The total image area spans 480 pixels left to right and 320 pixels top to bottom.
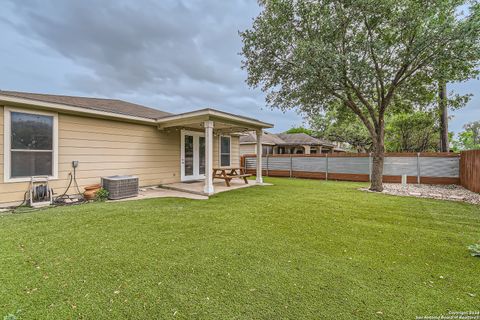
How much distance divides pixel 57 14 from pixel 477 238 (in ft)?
43.8

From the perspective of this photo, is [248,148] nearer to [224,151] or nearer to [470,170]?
[224,151]

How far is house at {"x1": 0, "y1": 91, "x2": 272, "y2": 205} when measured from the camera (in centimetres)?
500

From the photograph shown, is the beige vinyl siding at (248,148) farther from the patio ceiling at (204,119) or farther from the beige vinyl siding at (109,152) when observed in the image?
the beige vinyl siding at (109,152)

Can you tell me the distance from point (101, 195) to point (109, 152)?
1.47 m

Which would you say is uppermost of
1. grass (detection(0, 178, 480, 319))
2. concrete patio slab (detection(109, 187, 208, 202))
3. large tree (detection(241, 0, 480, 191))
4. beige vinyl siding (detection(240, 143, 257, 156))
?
large tree (detection(241, 0, 480, 191))

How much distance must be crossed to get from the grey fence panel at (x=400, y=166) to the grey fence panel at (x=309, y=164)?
278cm

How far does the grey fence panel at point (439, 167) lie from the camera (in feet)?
29.0

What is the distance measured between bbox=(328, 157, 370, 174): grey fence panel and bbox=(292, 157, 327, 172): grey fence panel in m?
0.36

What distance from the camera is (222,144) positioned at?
427 inches

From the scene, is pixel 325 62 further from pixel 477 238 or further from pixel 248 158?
pixel 248 158

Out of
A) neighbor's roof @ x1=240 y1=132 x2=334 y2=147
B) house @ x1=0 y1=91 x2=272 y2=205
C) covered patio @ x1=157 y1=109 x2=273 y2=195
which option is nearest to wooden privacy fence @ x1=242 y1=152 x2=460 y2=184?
covered patio @ x1=157 y1=109 x2=273 y2=195

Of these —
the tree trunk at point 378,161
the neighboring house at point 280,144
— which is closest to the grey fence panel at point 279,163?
the tree trunk at point 378,161

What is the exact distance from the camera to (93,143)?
6.39 meters

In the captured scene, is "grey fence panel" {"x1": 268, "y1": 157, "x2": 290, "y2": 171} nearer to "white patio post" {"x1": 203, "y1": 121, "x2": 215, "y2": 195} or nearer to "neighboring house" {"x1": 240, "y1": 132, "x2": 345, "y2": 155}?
"neighboring house" {"x1": 240, "y1": 132, "x2": 345, "y2": 155}
